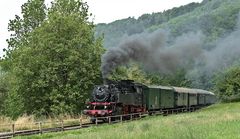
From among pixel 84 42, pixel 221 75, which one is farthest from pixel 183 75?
pixel 84 42

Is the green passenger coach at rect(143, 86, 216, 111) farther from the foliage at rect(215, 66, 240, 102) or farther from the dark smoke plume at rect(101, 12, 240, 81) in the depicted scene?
the foliage at rect(215, 66, 240, 102)

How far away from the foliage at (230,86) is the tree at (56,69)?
37699 mm

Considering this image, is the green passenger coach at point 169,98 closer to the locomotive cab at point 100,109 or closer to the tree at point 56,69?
the tree at point 56,69

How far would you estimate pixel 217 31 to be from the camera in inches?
1996

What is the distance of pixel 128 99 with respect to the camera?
1430 inches

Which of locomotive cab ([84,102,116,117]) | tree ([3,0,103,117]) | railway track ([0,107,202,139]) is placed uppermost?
tree ([3,0,103,117])

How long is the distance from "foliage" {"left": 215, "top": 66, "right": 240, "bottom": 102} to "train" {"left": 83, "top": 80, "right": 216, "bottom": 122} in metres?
23.6

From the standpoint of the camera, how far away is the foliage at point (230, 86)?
241 feet

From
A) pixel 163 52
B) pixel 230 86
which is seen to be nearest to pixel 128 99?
pixel 163 52

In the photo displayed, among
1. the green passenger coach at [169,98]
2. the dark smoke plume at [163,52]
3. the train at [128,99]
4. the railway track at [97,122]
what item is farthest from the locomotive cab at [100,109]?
the green passenger coach at [169,98]

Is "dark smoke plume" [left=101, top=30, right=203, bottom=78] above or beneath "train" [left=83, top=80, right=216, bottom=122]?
above

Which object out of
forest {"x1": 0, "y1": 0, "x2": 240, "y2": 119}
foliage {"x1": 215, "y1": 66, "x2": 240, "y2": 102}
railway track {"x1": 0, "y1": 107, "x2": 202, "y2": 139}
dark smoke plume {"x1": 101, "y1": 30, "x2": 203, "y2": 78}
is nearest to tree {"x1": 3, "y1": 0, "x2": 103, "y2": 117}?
forest {"x1": 0, "y1": 0, "x2": 240, "y2": 119}

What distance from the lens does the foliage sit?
73.4 m

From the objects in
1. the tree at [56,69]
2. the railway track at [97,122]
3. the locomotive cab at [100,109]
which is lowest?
Answer: the railway track at [97,122]
